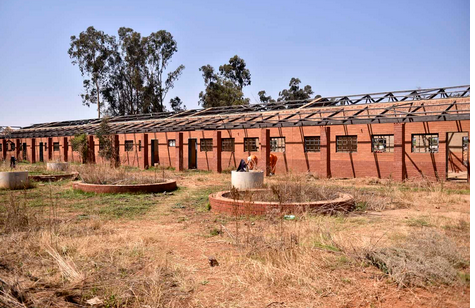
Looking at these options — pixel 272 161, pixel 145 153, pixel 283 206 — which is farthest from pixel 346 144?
pixel 145 153

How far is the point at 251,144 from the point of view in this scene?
2466cm

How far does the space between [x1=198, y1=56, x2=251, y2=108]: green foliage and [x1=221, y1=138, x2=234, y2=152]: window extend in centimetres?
1958

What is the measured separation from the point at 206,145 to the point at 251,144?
3739mm

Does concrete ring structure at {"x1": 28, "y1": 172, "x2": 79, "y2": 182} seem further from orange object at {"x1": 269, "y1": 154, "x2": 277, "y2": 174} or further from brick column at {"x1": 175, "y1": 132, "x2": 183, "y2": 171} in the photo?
orange object at {"x1": 269, "y1": 154, "x2": 277, "y2": 174}

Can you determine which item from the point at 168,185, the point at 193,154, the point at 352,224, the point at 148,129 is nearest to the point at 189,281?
the point at 352,224

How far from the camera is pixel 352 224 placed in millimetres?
8117

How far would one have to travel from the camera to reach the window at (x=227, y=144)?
84.7 ft

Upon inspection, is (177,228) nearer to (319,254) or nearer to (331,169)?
(319,254)

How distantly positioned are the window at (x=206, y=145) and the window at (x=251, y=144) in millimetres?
2870

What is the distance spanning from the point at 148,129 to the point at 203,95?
1905 cm

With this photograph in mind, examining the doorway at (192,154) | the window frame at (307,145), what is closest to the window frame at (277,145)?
the window frame at (307,145)

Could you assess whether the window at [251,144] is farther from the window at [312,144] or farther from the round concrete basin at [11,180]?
the round concrete basin at [11,180]

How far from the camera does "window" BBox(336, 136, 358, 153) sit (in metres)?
20.4

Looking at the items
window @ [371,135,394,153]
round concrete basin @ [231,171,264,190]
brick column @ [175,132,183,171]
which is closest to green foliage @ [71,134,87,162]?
brick column @ [175,132,183,171]
